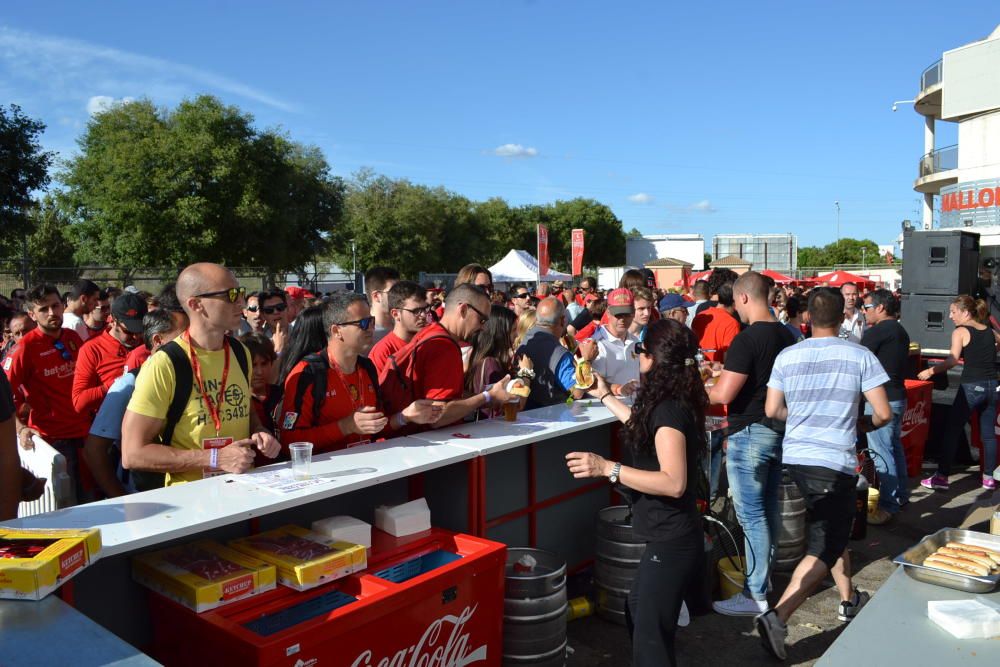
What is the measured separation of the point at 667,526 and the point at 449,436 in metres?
1.38

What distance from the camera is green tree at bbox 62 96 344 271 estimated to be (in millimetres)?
24703

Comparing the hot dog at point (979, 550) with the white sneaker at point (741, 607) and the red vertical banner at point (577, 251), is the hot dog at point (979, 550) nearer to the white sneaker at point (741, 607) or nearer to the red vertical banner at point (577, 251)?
the white sneaker at point (741, 607)

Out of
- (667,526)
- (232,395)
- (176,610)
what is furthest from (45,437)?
(667,526)

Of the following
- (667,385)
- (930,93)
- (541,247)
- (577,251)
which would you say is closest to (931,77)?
(930,93)

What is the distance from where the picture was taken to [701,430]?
3299mm

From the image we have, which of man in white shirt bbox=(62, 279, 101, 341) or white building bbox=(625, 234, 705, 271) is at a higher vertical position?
white building bbox=(625, 234, 705, 271)

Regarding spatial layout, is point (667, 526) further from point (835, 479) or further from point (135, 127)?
point (135, 127)

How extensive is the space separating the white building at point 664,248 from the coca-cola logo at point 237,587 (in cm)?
6431

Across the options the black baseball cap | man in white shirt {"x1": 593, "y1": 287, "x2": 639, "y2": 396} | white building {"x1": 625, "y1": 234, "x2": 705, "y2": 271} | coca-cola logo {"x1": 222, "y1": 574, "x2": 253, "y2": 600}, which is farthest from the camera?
white building {"x1": 625, "y1": 234, "x2": 705, "y2": 271}

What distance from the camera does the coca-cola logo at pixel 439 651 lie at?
2818 mm

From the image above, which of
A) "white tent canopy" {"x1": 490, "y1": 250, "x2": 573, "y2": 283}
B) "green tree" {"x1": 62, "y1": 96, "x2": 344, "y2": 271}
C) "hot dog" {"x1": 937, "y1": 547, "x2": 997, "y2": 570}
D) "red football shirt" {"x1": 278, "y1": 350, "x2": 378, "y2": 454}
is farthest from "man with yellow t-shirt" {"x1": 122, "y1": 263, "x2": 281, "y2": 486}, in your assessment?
"green tree" {"x1": 62, "y1": 96, "x2": 344, "y2": 271}

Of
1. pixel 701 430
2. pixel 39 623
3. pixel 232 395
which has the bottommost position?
pixel 39 623

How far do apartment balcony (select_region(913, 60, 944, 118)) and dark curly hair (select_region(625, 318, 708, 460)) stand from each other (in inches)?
1439

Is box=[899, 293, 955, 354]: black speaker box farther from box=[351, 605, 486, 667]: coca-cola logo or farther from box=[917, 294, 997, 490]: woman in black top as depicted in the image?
box=[351, 605, 486, 667]: coca-cola logo
